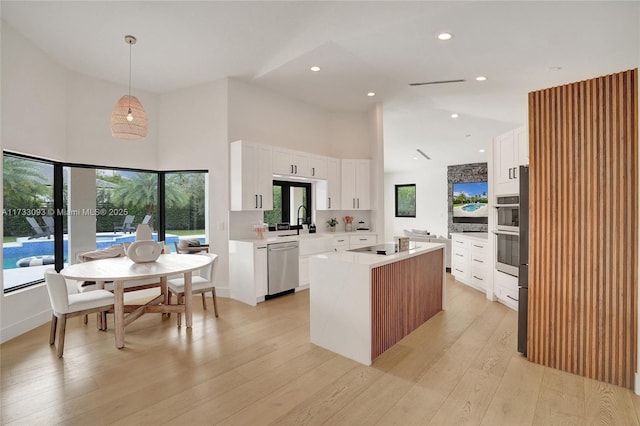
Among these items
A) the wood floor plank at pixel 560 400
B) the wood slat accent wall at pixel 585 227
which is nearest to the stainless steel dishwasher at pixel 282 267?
the wood slat accent wall at pixel 585 227

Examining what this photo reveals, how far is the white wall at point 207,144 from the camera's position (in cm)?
487

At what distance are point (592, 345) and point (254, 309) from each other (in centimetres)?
340

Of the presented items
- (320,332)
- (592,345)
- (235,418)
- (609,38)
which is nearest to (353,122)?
(609,38)

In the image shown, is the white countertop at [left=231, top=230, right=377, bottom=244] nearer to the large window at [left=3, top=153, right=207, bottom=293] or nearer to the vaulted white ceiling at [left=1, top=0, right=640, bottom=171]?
the large window at [left=3, top=153, right=207, bottom=293]

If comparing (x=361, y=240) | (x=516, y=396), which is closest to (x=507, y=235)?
(x=516, y=396)

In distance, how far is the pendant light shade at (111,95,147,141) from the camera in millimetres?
3428

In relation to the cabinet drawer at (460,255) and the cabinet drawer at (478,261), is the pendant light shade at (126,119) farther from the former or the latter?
the cabinet drawer at (460,255)

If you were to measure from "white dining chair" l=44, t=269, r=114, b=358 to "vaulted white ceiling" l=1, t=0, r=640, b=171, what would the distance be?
8.51 ft

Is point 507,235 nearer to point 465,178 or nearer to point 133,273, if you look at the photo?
point 133,273

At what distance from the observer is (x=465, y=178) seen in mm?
9953

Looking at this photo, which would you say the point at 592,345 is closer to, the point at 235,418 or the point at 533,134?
the point at 533,134

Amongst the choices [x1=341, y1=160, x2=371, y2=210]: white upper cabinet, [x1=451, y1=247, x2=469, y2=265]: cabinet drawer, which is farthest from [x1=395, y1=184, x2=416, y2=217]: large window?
[x1=341, y1=160, x2=371, y2=210]: white upper cabinet

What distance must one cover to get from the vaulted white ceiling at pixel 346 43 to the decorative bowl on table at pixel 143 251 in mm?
2315

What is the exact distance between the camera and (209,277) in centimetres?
393
